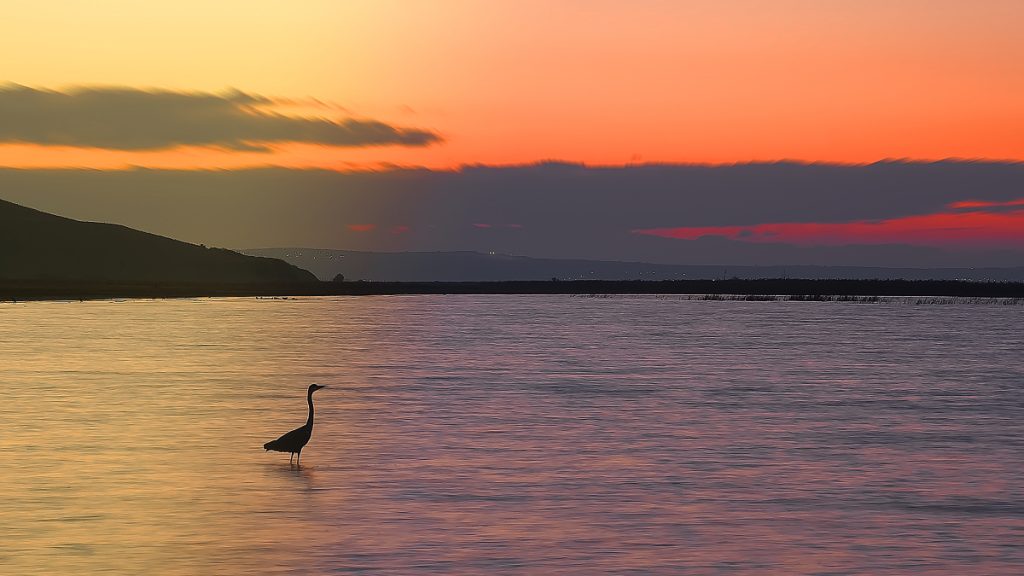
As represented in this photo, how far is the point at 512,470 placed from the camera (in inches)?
914

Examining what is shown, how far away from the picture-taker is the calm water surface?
640 inches

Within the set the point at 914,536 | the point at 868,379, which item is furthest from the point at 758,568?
the point at 868,379

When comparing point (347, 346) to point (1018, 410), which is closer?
point (1018, 410)

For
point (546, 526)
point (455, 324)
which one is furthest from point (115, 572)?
point (455, 324)

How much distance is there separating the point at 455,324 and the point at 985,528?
90.1 m

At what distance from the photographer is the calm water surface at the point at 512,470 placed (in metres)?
16.3

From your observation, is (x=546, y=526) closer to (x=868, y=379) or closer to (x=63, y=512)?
(x=63, y=512)

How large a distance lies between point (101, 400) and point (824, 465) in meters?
21.3

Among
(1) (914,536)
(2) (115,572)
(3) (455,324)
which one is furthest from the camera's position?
(3) (455,324)

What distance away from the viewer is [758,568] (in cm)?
1541

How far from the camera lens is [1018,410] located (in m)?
35.8

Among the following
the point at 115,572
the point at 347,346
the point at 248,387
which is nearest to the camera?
the point at 115,572

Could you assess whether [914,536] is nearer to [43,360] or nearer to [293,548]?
[293,548]

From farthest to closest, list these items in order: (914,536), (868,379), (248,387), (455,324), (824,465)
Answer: (455,324) < (868,379) < (248,387) < (824,465) < (914,536)
